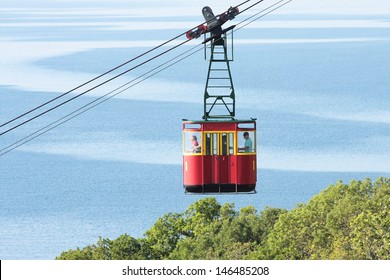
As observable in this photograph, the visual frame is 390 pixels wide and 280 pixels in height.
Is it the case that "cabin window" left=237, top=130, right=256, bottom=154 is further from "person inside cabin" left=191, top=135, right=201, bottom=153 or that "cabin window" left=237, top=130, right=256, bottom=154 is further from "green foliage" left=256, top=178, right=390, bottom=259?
"green foliage" left=256, top=178, right=390, bottom=259

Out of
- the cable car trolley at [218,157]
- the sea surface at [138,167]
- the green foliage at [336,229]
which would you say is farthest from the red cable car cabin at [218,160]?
the sea surface at [138,167]

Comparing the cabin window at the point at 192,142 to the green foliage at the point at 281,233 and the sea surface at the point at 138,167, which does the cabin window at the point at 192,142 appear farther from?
the sea surface at the point at 138,167

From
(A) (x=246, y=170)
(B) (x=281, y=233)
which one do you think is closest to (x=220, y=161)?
(A) (x=246, y=170)

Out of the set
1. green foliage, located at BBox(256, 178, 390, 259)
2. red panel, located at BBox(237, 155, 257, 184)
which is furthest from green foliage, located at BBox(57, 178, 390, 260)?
red panel, located at BBox(237, 155, 257, 184)

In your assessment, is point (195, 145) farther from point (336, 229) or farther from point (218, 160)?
point (336, 229)

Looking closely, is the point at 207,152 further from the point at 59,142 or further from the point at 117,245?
the point at 59,142

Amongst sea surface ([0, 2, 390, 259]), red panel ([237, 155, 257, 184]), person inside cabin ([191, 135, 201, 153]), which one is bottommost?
sea surface ([0, 2, 390, 259])
